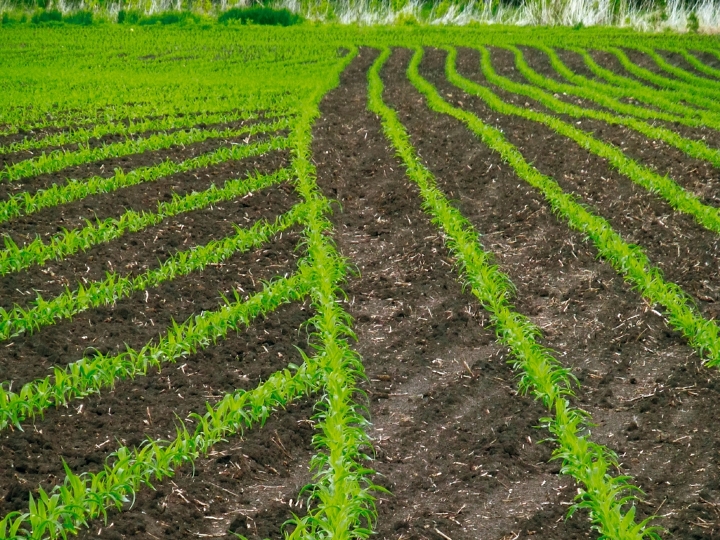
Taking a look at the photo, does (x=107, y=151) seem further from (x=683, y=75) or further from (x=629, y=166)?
(x=683, y=75)

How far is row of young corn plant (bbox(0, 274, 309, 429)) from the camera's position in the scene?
467 cm

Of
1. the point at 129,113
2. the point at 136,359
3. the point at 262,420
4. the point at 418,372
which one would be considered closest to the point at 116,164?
the point at 129,113

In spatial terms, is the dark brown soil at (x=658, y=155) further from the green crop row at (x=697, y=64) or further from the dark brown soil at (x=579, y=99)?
the green crop row at (x=697, y=64)

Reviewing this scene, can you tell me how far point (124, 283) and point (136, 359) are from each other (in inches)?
52.7

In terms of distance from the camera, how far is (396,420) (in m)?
4.87

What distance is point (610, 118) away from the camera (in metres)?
13.0

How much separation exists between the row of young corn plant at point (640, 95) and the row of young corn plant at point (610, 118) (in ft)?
2.64

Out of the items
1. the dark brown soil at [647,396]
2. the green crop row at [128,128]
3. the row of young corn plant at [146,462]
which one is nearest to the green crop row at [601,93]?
the green crop row at [128,128]

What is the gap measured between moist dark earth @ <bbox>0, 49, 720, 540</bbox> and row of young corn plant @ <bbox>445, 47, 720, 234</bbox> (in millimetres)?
200

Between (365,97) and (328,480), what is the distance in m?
11.6

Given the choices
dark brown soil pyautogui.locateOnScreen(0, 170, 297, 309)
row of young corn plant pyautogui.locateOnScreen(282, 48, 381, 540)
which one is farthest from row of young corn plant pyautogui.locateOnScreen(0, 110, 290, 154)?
row of young corn plant pyautogui.locateOnScreen(282, 48, 381, 540)

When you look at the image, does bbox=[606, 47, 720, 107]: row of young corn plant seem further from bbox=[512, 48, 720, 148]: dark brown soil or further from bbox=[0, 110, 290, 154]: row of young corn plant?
bbox=[0, 110, 290, 154]: row of young corn plant

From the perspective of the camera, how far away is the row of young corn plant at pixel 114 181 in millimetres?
8133

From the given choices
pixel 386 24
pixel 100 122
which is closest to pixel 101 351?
pixel 100 122
